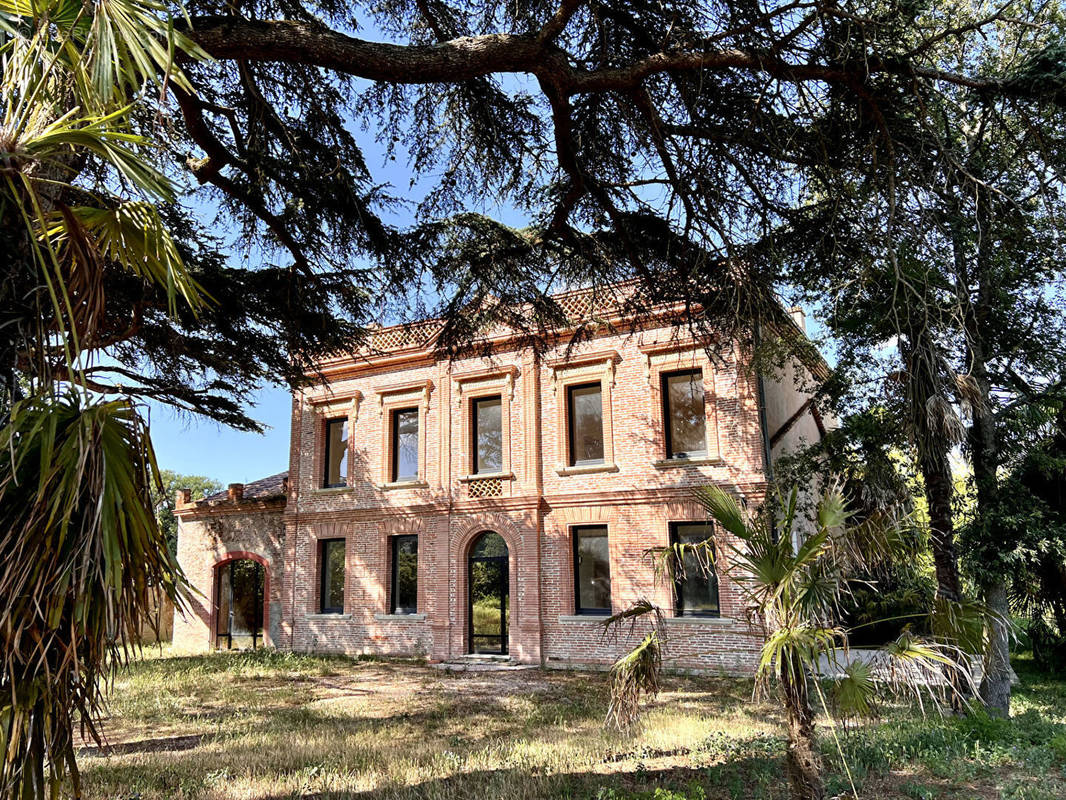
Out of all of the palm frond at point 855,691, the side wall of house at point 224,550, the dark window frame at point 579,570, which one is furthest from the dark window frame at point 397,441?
the palm frond at point 855,691

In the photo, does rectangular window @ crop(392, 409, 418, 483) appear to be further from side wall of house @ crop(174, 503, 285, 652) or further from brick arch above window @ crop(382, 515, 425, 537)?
side wall of house @ crop(174, 503, 285, 652)

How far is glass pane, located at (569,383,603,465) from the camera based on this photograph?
1608 cm

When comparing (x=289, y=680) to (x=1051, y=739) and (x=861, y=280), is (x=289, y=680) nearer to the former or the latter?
(x=1051, y=739)

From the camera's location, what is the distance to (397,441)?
18.3m

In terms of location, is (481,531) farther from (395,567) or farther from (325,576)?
(325,576)

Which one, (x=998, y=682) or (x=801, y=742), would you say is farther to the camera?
(x=998, y=682)

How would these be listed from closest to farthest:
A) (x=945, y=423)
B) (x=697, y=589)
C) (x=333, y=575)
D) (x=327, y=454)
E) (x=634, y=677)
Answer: (x=634, y=677), (x=945, y=423), (x=697, y=589), (x=333, y=575), (x=327, y=454)

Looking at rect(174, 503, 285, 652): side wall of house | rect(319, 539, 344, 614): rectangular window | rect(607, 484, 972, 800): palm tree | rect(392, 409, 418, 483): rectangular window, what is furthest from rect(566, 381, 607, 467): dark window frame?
rect(607, 484, 972, 800): palm tree

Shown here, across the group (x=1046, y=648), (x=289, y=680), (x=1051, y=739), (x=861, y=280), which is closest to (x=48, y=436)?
(x=861, y=280)

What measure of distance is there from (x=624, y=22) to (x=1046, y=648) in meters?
15.0

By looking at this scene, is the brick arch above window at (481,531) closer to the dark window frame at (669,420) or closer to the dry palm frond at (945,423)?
the dark window frame at (669,420)

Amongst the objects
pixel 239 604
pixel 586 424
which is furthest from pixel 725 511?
pixel 239 604

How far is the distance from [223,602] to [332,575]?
414 cm

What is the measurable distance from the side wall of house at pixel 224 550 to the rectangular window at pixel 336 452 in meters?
1.95
